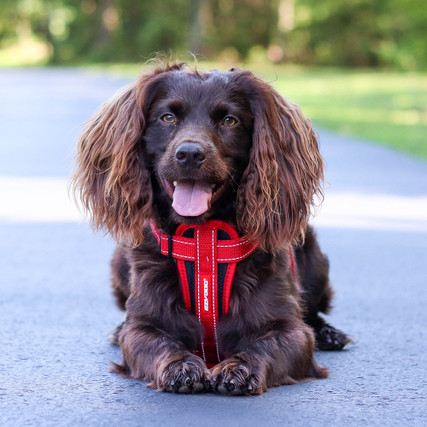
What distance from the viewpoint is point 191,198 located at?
14.1 feet

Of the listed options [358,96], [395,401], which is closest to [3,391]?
[395,401]

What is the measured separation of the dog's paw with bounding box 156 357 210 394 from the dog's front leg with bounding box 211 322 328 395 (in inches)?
2.0

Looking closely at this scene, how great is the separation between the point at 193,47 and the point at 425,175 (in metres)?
45.7

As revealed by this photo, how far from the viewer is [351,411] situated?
3883 millimetres

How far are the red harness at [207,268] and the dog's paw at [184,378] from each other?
37 cm

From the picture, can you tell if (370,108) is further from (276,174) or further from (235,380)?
(235,380)

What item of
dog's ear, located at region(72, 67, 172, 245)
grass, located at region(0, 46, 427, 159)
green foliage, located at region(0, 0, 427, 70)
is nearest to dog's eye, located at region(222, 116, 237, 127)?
dog's ear, located at region(72, 67, 172, 245)

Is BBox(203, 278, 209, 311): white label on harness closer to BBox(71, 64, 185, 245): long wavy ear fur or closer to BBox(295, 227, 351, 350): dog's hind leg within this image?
BBox(71, 64, 185, 245): long wavy ear fur

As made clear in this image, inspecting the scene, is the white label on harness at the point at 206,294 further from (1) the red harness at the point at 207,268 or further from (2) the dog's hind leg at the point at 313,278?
(2) the dog's hind leg at the point at 313,278

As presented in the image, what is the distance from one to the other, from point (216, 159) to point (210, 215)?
32 centimetres

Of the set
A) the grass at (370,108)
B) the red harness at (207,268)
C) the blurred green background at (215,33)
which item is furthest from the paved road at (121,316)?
the blurred green background at (215,33)

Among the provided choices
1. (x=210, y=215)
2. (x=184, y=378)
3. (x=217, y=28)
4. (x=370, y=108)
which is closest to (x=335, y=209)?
(x=210, y=215)

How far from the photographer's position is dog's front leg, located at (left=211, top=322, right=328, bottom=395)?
4.00 m

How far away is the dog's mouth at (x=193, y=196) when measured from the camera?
425cm
